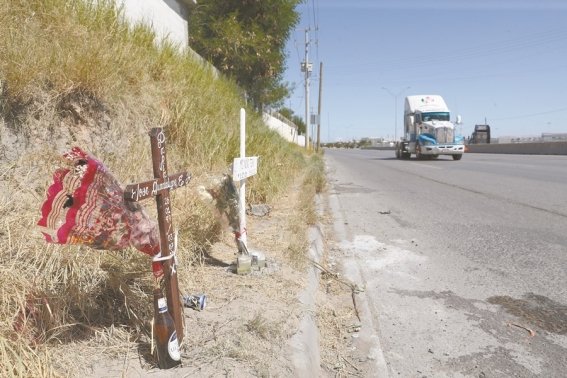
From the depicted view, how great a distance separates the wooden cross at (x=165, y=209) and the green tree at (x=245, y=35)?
12.3m

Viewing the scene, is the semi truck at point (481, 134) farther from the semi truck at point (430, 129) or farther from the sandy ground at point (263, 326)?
the sandy ground at point (263, 326)

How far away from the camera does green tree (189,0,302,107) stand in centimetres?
1408

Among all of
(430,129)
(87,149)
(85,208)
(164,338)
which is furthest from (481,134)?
Answer: (85,208)

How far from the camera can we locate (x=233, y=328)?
2.74 metres

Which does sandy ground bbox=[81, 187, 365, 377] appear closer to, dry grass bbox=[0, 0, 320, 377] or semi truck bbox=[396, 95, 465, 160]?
dry grass bbox=[0, 0, 320, 377]

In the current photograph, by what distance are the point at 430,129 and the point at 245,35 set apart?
13843 mm

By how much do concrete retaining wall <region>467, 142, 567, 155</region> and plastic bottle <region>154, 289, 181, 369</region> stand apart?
101 ft

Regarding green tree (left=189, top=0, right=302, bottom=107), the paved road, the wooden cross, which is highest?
green tree (left=189, top=0, right=302, bottom=107)

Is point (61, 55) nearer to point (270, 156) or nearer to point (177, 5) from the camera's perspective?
point (270, 156)

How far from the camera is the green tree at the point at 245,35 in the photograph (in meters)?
14.1

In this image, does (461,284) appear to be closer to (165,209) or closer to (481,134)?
(165,209)

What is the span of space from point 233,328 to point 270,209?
3.61 m

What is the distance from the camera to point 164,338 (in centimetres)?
228

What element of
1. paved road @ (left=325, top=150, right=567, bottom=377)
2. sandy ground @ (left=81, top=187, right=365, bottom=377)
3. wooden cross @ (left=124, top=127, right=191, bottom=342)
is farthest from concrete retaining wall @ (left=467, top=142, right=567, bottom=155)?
wooden cross @ (left=124, top=127, right=191, bottom=342)
